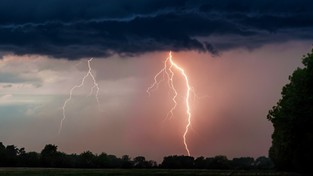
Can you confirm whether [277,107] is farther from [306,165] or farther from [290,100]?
[290,100]

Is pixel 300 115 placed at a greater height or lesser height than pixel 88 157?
lesser

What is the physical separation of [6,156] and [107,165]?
25.9 metres

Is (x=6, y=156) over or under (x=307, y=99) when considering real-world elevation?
over

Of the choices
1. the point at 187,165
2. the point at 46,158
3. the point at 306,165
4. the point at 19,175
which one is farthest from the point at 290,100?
the point at 46,158

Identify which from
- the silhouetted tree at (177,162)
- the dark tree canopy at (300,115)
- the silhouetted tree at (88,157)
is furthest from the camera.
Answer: the silhouetted tree at (88,157)

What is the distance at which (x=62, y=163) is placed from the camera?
134 meters

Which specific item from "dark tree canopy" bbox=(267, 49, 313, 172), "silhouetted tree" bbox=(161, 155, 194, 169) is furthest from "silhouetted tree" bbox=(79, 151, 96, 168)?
"dark tree canopy" bbox=(267, 49, 313, 172)

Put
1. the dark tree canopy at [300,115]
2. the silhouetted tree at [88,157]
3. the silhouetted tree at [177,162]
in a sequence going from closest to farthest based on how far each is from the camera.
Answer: the dark tree canopy at [300,115]
the silhouetted tree at [177,162]
the silhouetted tree at [88,157]

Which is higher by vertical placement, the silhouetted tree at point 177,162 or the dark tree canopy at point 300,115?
the silhouetted tree at point 177,162

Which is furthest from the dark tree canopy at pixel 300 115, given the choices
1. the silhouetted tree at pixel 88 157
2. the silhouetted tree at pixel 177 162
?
the silhouetted tree at pixel 88 157

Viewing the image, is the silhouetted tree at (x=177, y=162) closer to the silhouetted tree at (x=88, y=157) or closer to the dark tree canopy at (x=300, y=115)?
the silhouetted tree at (x=88, y=157)

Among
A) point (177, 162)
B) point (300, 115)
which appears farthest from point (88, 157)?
point (300, 115)

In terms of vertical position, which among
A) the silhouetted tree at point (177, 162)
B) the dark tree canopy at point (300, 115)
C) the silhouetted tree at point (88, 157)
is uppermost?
the silhouetted tree at point (88, 157)

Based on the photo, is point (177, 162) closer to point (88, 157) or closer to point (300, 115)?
point (88, 157)
